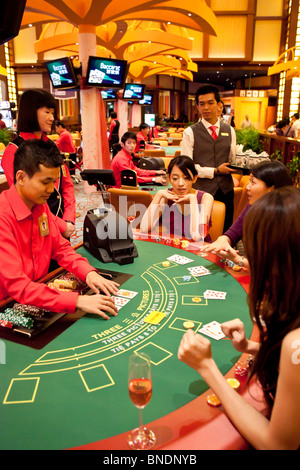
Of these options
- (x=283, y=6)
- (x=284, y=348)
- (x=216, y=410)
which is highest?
(x=283, y=6)

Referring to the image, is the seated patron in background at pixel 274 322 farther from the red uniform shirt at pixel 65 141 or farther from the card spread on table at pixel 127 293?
the red uniform shirt at pixel 65 141

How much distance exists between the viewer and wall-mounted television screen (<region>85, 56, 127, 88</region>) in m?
6.73

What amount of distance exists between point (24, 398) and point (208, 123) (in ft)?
9.33

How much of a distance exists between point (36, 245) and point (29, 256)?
0.06 metres

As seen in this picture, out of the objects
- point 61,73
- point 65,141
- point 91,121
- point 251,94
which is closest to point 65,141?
point 65,141

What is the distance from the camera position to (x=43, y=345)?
1.25 meters

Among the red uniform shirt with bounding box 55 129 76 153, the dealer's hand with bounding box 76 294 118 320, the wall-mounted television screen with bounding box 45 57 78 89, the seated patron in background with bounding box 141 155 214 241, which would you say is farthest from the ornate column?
the dealer's hand with bounding box 76 294 118 320

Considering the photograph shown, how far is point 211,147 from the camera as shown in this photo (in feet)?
11.1

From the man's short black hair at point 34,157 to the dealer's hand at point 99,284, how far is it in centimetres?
48

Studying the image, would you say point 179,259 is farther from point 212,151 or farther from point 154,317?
point 212,151

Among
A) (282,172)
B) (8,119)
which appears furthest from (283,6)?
(282,172)

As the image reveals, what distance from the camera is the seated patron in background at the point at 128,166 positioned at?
4.88 meters

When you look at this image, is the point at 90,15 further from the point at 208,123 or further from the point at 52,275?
the point at 52,275

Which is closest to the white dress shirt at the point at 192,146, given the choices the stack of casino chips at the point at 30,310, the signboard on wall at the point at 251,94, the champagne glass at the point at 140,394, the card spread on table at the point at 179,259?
the card spread on table at the point at 179,259
